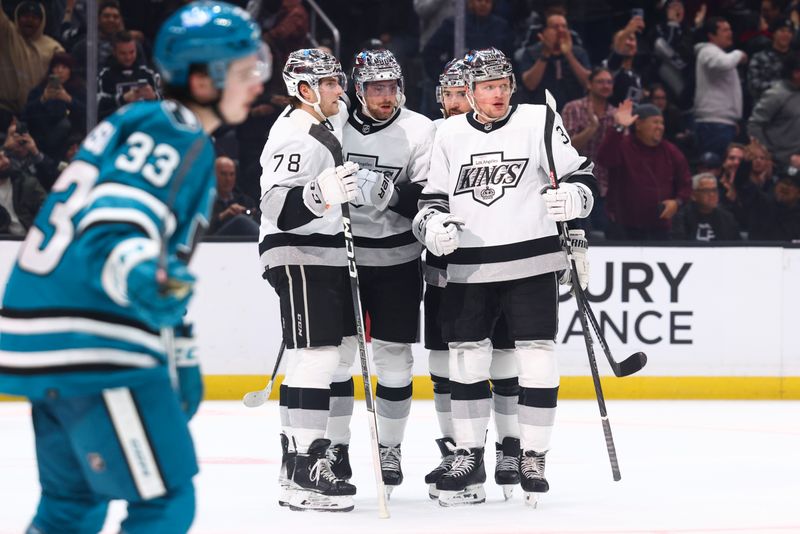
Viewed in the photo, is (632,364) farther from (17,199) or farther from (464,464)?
(17,199)

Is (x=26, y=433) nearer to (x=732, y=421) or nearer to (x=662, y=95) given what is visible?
(x=732, y=421)

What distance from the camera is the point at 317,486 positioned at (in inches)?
141

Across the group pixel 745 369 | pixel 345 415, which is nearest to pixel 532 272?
pixel 345 415

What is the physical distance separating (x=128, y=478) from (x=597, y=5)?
5861 millimetres

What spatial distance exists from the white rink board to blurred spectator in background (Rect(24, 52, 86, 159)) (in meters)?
0.97

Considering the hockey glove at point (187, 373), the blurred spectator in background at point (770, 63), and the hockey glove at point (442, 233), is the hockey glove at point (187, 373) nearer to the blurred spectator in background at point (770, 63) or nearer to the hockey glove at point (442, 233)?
the hockey glove at point (442, 233)

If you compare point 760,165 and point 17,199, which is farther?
point 760,165

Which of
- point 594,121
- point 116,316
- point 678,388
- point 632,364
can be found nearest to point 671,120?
point 594,121

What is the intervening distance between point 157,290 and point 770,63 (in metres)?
6.24

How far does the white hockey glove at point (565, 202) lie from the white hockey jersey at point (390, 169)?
17.7 inches

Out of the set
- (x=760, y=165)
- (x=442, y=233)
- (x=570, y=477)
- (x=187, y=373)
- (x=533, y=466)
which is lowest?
(x=570, y=477)

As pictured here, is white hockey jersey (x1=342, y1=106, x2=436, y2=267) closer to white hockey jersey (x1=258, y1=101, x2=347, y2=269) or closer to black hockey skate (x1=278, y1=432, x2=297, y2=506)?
white hockey jersey (x1=258, y1=101, x2=347, y2=269)

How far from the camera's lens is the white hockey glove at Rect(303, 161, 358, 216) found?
3.48 meters

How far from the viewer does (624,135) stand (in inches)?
266
